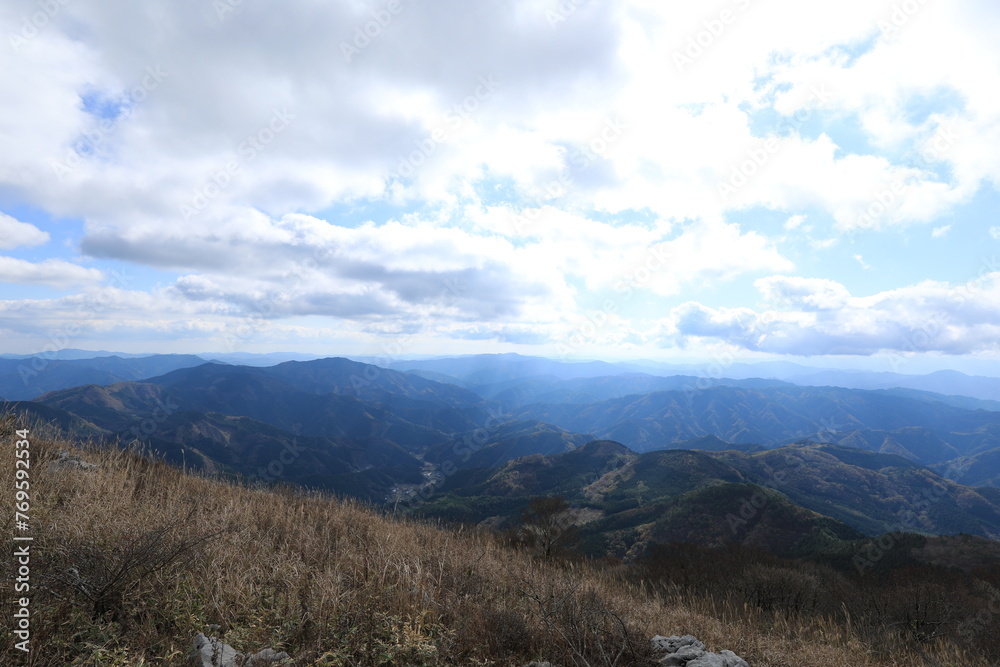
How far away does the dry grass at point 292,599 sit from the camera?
4.48m

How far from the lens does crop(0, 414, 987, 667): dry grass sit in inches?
176

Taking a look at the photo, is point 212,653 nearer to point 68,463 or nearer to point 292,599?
point 292,599

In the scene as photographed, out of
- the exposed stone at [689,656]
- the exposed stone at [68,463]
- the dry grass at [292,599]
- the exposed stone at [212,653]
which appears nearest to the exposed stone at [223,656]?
the exposed stone at [212,653]

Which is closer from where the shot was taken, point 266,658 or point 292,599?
point 266,658

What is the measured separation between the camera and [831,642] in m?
8.79

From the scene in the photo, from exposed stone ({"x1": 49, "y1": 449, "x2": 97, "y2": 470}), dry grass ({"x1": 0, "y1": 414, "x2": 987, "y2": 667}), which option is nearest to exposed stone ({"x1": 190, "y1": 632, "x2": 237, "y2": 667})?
dry grass ({"x1": 0, "y1": 414, "x2": 987, "y2": 667})

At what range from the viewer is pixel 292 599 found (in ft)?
17.6

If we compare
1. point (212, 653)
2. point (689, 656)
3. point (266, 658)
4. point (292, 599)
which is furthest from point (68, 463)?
point (689, 656)

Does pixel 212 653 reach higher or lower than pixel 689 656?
higher

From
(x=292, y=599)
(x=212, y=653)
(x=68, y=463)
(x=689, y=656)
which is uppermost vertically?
(x=68, y=463)

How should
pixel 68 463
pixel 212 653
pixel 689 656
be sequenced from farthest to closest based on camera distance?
pixel 68 463 → pixel 689 656 → pixel 212 653

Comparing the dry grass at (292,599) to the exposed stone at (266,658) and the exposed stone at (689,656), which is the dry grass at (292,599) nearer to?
the exposed stone at (266,658)

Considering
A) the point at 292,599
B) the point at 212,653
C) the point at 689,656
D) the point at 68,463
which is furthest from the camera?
the point at 68,463

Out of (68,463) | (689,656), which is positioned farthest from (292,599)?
(68,463)
